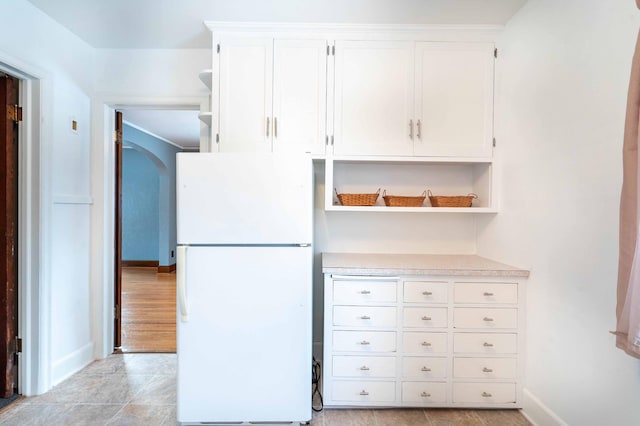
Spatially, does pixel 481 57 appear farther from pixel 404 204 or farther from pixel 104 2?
pixel 104 2

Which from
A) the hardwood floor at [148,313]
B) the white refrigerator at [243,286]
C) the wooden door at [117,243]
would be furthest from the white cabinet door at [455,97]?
the hardwood floor at [148,313]

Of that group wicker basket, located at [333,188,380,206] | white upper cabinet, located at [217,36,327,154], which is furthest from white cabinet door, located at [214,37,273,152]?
wicker basket, located at [333,188,380,206]

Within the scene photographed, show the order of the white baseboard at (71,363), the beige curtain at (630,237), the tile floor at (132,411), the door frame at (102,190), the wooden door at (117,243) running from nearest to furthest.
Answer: the beige curtain at (630,237)
the tile floor at (132,411)
the white baseboard at (71,363)
the door frame at (102,190)
the wooden door at (117,243)

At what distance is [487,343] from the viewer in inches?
72.5

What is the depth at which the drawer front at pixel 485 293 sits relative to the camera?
6.03 ft

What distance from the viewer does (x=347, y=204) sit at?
2184 millimetres

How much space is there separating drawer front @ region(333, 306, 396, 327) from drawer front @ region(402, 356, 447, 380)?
0.24m

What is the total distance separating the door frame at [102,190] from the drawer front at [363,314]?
5.50ft

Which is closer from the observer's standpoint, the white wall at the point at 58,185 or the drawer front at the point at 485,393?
the drawer front at the point at 485,393

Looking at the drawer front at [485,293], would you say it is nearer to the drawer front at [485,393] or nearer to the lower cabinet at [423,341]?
the lower cabinet at [423,341]

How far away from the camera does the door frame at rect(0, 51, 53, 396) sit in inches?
78.8

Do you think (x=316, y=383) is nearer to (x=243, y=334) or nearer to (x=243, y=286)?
(x=243, y=334)

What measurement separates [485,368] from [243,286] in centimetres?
148

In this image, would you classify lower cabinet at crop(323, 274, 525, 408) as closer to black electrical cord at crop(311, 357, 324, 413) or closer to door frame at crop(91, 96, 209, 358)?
black electrical cord at crop(311, 357, 324, 413)
